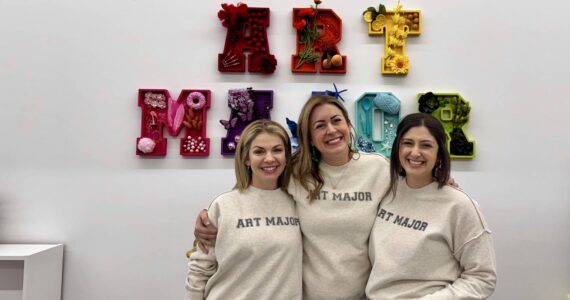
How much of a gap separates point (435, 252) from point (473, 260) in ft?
0.37

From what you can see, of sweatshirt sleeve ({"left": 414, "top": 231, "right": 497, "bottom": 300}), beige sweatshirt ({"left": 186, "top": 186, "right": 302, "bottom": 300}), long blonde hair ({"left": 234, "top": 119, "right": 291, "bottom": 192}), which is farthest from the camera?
long blonde hair ({"left": 234, "top": 119, "right": 291, "bottom": 192})

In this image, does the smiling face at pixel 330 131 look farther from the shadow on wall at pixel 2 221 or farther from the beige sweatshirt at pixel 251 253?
the shadow on wall at pixel 2 221

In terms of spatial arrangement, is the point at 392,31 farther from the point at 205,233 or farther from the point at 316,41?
the point at 205,233

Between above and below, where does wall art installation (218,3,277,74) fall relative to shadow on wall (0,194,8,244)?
above

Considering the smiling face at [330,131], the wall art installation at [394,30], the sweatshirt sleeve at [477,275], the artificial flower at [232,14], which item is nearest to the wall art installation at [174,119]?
the artificial flower at [232,14]

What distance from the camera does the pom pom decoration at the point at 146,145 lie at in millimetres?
1858

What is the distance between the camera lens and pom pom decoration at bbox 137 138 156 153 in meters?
1.86

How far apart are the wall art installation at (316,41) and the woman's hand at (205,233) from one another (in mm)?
991

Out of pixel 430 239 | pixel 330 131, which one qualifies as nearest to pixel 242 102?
pixel 330 131

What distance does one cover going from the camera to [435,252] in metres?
1.15

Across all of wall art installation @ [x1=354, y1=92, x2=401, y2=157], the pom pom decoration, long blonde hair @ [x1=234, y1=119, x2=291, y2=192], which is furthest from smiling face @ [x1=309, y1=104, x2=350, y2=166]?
the pom pom decoration

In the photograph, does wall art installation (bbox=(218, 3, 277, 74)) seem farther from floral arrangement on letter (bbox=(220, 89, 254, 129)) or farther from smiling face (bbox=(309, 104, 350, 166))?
smiling face (bbox=(309, 104, 350, 166))

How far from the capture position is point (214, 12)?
1.97 m

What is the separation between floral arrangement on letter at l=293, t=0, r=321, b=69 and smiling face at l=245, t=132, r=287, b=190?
752 millimetres
